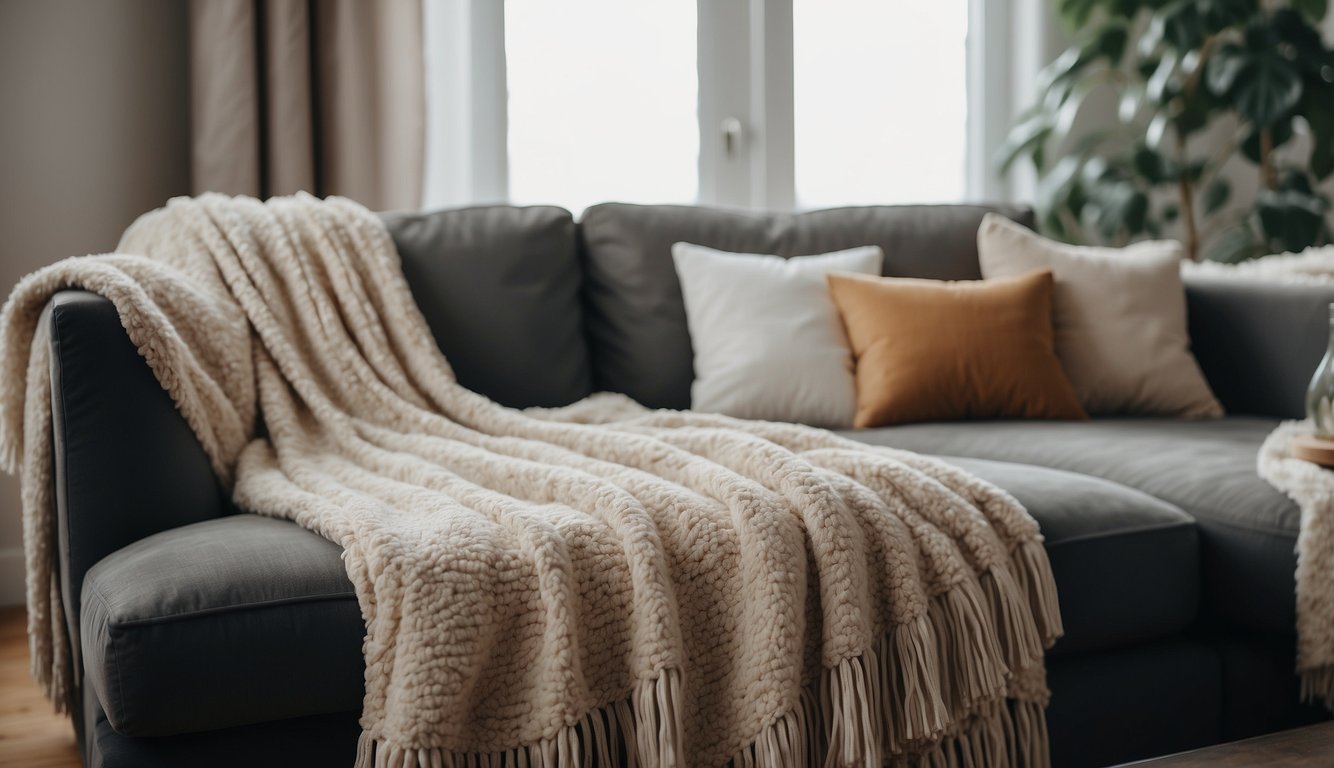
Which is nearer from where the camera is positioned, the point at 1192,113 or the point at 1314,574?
the point at 1314,574

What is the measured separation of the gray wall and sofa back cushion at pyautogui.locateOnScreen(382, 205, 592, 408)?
78cm

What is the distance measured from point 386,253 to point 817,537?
0.94 meters

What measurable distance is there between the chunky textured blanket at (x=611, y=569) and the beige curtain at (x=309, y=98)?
837 mm

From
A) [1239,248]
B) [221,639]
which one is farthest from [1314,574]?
[1239,248]

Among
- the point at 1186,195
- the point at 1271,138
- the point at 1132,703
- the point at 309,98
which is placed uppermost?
the point at 309,98

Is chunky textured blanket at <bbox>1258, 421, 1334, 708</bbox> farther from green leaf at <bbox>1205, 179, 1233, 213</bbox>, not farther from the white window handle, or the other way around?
green leaf at <bbox>1205, 179, 1233, 213</bbox>

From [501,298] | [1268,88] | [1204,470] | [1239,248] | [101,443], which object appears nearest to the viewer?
[101,443]

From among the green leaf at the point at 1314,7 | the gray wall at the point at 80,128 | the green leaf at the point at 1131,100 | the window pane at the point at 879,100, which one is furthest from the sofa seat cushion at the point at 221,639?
the green leaf at the point at 1314,7

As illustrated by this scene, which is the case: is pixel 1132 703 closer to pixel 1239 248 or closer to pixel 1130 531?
pixel 1130 531

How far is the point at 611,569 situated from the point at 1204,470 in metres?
0.89

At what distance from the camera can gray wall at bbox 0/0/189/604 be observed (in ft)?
7.82

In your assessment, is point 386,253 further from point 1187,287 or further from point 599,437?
point 1187,287

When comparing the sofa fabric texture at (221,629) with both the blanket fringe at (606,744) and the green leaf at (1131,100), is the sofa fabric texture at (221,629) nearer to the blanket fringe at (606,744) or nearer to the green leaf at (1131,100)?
the blanket fringe at (606,744)

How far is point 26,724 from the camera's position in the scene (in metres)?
1.83
